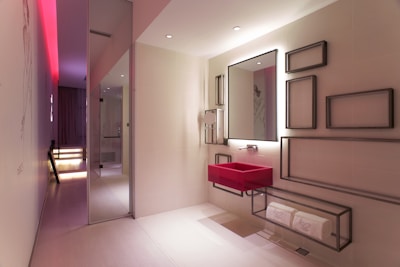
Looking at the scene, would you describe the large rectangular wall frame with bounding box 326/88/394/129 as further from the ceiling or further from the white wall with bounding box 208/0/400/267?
the ceiling

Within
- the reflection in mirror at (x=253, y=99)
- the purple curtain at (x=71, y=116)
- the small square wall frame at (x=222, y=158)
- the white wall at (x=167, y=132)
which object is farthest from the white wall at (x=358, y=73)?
the purple curtain at (x=71, y=116)

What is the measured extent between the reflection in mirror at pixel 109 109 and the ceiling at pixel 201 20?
0.02 metres

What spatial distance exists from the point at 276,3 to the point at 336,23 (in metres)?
0.52

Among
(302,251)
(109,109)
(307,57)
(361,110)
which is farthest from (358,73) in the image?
(109,109)

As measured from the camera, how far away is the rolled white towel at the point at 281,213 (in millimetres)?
1919

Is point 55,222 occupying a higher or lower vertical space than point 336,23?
lower

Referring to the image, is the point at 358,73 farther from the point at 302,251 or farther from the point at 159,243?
the point at 159,243

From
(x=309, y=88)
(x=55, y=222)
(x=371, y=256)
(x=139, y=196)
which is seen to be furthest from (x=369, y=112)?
(x=55, y=222)

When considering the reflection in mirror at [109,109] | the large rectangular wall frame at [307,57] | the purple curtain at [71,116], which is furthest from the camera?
→ the purple curtain at [71,116]

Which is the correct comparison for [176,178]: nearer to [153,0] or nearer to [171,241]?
[171,241]

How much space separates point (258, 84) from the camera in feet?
8.14

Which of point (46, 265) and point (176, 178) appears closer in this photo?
point (46, 265)

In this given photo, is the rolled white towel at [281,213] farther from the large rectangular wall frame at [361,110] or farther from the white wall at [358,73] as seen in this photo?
the large rectangular wall frame at [361,110]

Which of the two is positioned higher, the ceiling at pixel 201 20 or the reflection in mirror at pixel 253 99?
the ceiling at pixel 201 20
